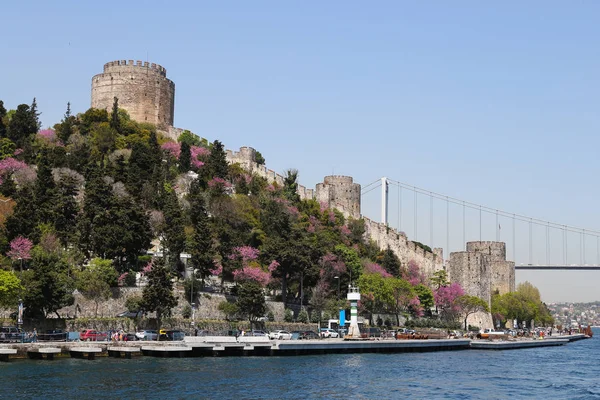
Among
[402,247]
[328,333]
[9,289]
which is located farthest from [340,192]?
[9,289]

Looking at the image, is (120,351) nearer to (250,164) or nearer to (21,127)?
(21,127)

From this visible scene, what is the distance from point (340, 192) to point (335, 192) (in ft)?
1.89

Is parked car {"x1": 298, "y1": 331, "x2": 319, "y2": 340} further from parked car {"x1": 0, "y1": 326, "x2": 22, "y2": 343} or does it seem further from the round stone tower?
the round stone tower

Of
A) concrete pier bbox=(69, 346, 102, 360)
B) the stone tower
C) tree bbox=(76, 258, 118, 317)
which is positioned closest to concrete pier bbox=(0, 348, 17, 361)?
concrete pier bbox=(69, 346, 102, 360)

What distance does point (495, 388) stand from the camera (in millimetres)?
41094

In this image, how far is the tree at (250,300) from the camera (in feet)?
189

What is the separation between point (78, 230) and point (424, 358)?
24476mm

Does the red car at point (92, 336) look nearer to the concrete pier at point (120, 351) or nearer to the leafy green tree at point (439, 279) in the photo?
the concrete pier at point (120, 351)

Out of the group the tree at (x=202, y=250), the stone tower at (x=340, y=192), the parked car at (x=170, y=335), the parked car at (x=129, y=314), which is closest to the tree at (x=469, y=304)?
the stone tower at (x=340, y=192)

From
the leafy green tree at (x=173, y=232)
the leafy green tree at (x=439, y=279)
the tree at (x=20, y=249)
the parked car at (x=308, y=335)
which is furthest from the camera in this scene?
the leafy green tree at (x=439, y=279)

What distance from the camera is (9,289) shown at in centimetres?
4625

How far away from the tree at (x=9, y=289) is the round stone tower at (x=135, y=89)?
40.6m

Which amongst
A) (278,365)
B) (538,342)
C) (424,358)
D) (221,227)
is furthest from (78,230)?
(538,342)

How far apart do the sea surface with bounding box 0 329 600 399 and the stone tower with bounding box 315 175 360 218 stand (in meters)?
41.9
